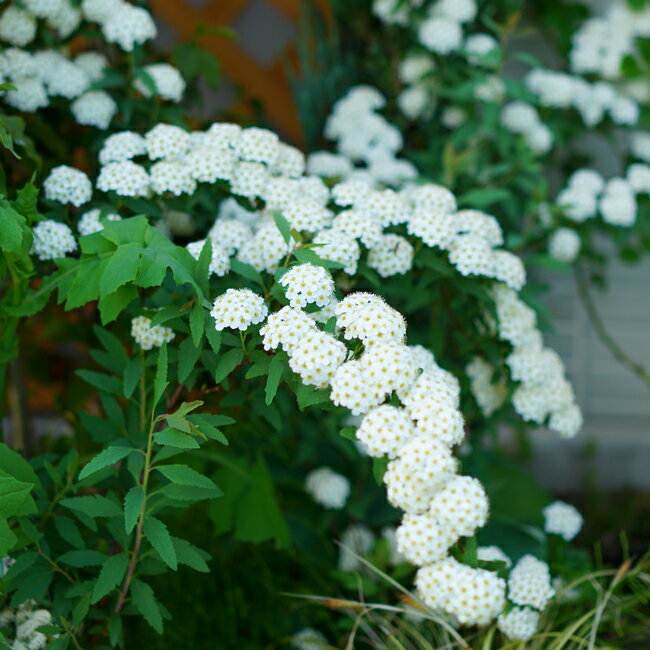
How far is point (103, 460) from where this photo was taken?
141cm

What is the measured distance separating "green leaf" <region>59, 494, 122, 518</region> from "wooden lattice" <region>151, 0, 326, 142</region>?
2255mm

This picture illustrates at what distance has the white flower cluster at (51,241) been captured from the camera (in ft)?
5.74

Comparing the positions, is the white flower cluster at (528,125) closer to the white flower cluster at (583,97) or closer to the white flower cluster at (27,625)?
the white flower cluster at (583,97)

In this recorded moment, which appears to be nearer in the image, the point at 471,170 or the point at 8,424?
the point at 471,170

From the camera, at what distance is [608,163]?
3.31 meters

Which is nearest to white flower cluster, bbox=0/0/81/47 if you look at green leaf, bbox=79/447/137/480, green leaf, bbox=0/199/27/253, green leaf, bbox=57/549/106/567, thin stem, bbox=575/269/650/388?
green leaf, bbox=0/199/27/253

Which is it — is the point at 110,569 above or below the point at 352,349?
below

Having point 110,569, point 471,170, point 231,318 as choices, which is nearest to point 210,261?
point 231,318

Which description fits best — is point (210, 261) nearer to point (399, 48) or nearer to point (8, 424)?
point (399, 48)

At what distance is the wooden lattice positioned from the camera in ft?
11.3

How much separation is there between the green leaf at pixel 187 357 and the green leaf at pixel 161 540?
274mm

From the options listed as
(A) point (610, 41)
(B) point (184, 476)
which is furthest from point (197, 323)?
(A) point (610, 41)

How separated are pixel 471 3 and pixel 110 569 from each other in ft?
6.77

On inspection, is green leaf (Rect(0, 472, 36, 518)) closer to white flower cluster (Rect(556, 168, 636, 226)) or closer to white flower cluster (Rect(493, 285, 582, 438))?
white flower cluster (Rect(493, 285, 582, 438))
